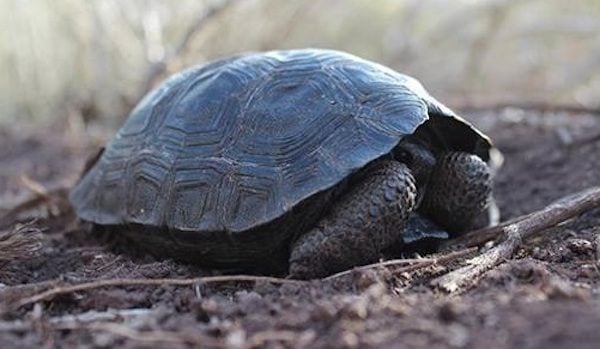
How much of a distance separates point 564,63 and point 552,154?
512 centimetres

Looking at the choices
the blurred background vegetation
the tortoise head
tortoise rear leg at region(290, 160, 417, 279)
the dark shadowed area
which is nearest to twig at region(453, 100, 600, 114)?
the dark shadowed area

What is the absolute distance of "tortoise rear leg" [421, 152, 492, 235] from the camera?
3.59 m

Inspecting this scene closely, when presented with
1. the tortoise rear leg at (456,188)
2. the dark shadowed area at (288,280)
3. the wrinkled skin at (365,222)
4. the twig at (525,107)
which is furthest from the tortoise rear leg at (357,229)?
the twig at (525,107)

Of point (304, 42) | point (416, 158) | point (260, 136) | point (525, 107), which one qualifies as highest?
point (260, 136)

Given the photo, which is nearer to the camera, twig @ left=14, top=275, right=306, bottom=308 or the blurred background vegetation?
twig @ left=14, top=275, right=306, bottom=308

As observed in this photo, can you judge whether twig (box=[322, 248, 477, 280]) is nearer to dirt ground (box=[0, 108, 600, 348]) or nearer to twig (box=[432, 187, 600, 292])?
dirt ground (box=[0, 108, 600, 348])

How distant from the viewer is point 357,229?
10.1ft

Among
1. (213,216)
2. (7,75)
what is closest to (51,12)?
(7,75)

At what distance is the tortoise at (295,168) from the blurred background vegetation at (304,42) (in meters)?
4.00

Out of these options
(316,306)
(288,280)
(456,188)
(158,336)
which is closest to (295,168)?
(288,280)

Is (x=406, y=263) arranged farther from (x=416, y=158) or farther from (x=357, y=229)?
(x=416, y=158)

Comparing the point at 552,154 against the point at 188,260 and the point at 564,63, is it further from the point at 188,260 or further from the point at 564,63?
the point at 564,63

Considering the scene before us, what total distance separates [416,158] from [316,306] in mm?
1329

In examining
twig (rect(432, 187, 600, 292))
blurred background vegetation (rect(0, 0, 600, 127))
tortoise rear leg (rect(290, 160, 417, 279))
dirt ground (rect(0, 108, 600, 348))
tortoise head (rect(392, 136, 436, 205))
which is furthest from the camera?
blurred background vegetation (rect(0, 0, 600, 127))
